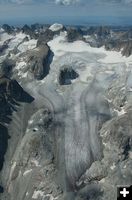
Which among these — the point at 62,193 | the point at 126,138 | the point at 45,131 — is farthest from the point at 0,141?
the point at 126,138

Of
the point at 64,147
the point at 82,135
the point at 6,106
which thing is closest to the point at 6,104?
the point at 6,106

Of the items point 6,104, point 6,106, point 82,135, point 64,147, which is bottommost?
point 64,147

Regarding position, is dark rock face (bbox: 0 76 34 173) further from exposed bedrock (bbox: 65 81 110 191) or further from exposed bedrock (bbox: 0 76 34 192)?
exposed bedrock (bbox: 65 81 110 191)

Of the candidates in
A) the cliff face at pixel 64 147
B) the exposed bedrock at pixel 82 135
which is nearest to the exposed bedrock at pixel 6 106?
the cliff face at pixel 64 147

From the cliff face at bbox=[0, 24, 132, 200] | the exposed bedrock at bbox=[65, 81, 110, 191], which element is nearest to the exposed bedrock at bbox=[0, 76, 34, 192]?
the cliff face at bbox=[0, 24, 132, 200]

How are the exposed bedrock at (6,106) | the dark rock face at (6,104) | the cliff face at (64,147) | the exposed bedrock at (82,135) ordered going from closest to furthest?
the cliff face at (64,147)
the exposed bedrock at (82,135)
the exposed bedrock at (6,106)
the dark rock face at (6,104)

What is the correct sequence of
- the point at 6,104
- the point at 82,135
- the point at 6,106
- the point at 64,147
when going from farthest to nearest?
the point at 6,104 < the point at 6,106 < the point at 82,135 < the point at 64,147

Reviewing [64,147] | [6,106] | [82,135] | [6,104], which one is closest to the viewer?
[64,147]

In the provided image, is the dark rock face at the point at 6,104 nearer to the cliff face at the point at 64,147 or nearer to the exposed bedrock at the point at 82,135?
the cliff face at the point at 64,147

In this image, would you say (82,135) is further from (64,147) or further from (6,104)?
(6,104)

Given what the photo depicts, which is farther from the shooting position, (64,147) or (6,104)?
(6,104)
